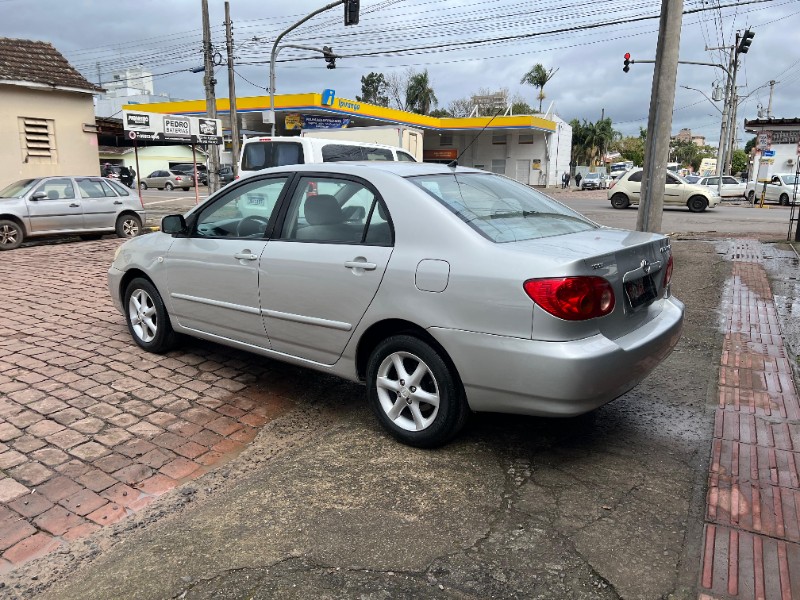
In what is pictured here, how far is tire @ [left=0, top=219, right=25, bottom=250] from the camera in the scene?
39.6 feet

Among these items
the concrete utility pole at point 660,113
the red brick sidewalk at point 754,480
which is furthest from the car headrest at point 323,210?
the concrete utility pole at point 660,113

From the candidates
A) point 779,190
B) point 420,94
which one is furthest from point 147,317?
point 420,94

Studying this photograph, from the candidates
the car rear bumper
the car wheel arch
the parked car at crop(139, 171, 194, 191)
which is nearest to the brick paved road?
the car wheel arch

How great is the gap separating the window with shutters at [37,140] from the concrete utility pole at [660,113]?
14.9 meters

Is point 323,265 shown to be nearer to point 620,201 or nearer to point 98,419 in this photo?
point 98,419

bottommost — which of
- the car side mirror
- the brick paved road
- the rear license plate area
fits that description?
the brick paved road

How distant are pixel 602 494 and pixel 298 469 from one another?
1.58 metres

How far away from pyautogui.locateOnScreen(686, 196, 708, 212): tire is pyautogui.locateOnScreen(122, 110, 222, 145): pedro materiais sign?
17234 mm

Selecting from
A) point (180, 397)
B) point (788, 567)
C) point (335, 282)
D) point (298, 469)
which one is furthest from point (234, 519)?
point (788, 567)

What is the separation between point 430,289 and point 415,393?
613 millimetres

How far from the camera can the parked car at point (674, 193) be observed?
23469 mm

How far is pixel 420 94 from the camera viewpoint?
60.9 m

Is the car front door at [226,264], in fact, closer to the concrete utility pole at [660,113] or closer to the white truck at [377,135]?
the concrete utility pole at [660,113]

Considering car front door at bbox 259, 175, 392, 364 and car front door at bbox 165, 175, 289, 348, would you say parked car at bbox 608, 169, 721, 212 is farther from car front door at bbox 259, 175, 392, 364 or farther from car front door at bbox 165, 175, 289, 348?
car front door at bbox 259, 175, 392, 364
